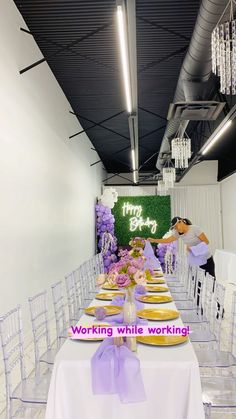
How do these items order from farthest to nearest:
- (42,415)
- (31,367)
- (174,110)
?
1. (174,110)
2. (31,367)
3. (42,415)

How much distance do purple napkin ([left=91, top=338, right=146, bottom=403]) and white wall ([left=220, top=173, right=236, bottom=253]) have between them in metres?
10.4

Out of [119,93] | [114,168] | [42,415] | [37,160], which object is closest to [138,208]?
[114,168]

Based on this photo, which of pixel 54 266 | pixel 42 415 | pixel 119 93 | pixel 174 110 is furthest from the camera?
pixel 119 93

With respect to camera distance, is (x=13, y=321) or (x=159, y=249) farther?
(x=159, y=249)

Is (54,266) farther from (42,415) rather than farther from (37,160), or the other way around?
(42,415)

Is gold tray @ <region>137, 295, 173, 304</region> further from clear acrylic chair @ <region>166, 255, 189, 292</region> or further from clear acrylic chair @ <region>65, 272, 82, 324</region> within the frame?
clear acrylic chair @ <region>166, 255, 189, 292</region>

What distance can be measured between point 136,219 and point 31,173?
790 centimetres

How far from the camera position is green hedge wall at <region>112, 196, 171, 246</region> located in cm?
1205

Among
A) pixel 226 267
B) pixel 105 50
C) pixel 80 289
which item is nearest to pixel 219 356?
pixel 80 289

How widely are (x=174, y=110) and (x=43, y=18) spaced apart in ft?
6.62

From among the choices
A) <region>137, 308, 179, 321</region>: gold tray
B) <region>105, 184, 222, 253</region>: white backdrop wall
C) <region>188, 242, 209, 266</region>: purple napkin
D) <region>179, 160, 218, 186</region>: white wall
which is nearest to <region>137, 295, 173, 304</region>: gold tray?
<region>137, 308, 179, 321</region>: gold tray

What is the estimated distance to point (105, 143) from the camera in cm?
1028

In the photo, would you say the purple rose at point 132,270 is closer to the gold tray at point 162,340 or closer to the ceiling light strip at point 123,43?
the gold tray at point 162,340

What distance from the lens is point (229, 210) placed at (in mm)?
11969
